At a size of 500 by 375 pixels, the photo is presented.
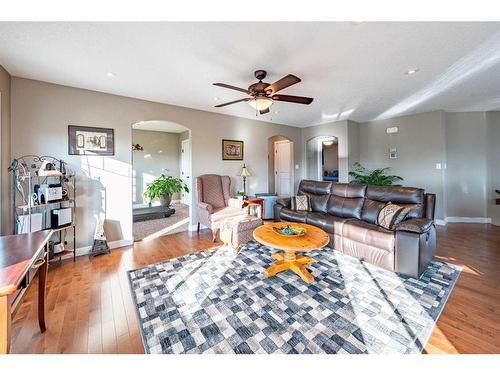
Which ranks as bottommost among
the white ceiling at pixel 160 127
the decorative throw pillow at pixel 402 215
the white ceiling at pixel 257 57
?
the decorative throw pillow at pixel 402 215

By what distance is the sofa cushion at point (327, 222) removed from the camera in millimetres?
3161

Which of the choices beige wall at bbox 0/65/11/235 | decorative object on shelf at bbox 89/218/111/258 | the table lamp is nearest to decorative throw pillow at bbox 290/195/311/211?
the table lamp

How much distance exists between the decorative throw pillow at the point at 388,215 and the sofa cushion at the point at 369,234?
9 centimetres

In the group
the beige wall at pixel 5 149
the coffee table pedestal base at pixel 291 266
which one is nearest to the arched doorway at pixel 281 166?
the coffee table pedestal base at pixel 291 266

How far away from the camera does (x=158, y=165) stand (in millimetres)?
7109

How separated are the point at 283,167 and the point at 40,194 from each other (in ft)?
18.6

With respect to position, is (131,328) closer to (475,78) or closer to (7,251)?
(7,251)

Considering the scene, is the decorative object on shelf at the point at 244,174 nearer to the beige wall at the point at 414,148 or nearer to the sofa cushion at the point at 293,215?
the sofa cushion at the point at 293,215

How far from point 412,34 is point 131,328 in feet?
11.7

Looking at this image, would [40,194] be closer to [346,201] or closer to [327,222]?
[327,222]

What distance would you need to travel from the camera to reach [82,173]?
326cm

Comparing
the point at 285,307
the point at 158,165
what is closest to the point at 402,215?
the point at 285,307

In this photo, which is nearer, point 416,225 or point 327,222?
point 416,225
